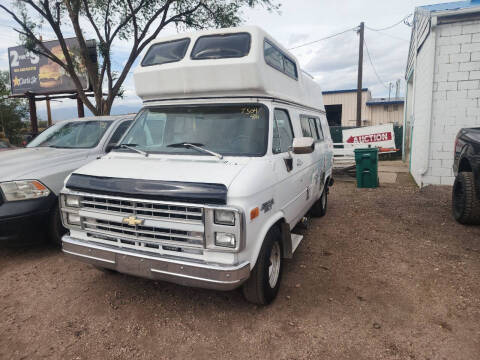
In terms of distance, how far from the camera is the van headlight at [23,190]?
404cm

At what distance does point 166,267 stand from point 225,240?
0.56 metres

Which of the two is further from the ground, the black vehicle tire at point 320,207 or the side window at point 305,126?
the side window at point 305,126

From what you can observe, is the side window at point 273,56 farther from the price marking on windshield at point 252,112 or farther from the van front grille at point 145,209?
the van front grille at point 145,209

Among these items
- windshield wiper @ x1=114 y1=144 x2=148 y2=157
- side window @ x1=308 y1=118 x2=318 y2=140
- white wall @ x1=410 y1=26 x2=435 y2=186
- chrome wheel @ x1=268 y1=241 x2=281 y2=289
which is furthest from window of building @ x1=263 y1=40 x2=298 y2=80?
white wall @ x1=410 y1=26 x2=435 y2=186

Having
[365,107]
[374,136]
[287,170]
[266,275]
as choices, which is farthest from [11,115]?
[266,275]

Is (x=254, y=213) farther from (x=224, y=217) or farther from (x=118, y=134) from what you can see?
(x=118, y=134)

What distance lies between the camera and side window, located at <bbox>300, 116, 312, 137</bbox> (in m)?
4.76

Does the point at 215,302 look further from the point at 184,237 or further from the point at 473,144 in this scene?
the point at 473,144

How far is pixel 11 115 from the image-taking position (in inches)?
1091

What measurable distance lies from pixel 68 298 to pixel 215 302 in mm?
1597

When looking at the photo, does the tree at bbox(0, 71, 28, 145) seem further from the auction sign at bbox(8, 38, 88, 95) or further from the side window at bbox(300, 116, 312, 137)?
the side window at bbox(300, 116, 312, 137)

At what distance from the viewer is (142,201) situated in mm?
2781

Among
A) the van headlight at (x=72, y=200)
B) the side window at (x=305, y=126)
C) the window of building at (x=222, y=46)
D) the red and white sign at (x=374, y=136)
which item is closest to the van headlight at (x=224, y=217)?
the van headlight at (x=72, y=200)

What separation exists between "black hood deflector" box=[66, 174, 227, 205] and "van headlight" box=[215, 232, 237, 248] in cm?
26
